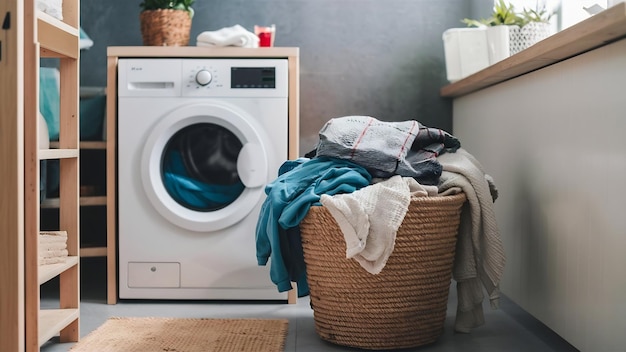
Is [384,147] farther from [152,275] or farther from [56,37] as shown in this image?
[152,275]

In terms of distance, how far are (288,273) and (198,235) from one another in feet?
2.06

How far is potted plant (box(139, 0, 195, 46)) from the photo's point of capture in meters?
2.80

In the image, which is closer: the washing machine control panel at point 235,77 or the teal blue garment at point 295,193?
the teal blue garment at point 295,193

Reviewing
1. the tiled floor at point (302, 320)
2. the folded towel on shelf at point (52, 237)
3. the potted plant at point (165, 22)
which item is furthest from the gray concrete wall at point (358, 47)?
the folded towel on shelf at point (52, 237)

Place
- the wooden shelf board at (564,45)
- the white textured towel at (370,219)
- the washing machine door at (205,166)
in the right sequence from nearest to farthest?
the wooden shelf board at (564,45), the white textured towel at (370,219), the washing machine door at (205,166)

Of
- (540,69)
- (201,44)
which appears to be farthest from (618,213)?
(201,44)

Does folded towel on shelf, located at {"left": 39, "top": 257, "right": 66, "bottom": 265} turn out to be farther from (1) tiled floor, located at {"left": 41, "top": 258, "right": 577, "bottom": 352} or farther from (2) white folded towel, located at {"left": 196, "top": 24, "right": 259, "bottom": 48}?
(2) white folded towel, located at {"left": 196, "top": 24, "right": 259, "bottom": 48}

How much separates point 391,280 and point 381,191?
9.9 inches

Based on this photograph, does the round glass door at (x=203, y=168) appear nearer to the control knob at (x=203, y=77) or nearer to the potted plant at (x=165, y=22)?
the control knob at (x=203, y=77)

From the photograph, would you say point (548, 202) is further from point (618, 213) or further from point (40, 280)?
point (40, 280)

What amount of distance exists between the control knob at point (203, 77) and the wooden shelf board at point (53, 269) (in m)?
0.86

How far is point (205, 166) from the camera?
105 inches

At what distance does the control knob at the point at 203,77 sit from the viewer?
265 cm

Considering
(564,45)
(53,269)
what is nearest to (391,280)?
(564,45)
